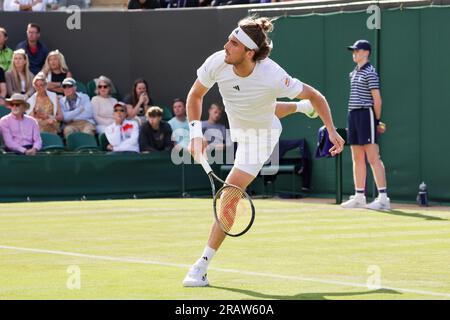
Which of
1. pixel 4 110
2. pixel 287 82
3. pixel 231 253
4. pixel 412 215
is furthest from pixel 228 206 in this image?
pixel 4 110

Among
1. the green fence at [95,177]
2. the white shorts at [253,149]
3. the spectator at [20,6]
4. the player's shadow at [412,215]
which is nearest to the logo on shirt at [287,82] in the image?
the white shorts at [253,149]

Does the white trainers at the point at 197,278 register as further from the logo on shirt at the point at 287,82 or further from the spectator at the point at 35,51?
the spectator at the point at 35,51

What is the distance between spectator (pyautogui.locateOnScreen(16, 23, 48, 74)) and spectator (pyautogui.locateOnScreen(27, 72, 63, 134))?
89 cm

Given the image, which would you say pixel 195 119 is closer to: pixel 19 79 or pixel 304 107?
pixel 304 107

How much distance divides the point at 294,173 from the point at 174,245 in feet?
26.3

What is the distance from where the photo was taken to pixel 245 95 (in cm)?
873

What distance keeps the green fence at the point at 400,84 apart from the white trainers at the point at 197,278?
960 cm

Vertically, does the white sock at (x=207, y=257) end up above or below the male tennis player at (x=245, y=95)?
below

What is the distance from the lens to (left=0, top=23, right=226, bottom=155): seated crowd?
770 inches

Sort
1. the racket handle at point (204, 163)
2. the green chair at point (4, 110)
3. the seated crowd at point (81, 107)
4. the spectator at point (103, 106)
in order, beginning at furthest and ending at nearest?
the spectator at point (103, 106), the seated crowd at point (81, 107), the green chair at point (4, 110), the racket handle at point (204, 163)

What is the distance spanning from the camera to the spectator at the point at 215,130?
1972 centimetres

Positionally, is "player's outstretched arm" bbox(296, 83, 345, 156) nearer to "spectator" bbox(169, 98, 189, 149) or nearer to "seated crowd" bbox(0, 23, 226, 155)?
"seated crowd" bbox(0, 23, 226, 155)

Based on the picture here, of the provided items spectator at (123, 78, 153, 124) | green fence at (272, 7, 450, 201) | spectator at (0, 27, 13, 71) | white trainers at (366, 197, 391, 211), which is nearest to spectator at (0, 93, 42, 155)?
spectator at (0, 27, 13, 71)
